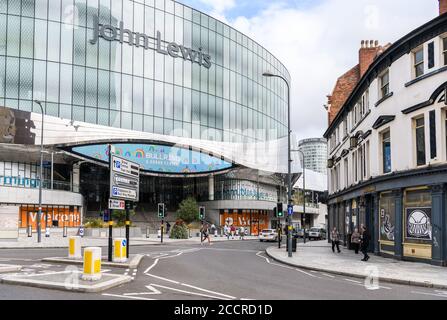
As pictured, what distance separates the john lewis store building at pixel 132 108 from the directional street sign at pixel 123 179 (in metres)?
27.4

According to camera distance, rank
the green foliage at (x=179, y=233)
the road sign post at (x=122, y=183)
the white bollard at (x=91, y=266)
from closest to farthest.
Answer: the white bollard at (x=91, y=266)
the road sign post at (x=122, y=183)
the green foliage at (x=179, y=233)

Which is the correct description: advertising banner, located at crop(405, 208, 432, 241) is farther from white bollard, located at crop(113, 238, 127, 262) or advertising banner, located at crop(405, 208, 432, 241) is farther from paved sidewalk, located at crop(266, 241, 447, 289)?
white bollard, located at crop(113, 238, 127, 262)

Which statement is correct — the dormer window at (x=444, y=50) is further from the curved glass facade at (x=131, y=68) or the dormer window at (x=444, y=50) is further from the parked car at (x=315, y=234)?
the curved glass facade at (x=131, y=68)

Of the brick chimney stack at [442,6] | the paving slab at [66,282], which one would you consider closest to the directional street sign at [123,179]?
the paving slab at [66,282]

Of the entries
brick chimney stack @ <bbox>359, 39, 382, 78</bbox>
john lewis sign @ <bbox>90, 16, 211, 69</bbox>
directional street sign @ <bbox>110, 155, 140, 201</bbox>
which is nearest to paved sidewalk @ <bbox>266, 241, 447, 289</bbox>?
directional street sign @ <bbox>110, 155, 140, 201</bbox>

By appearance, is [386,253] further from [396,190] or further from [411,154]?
[411,154]

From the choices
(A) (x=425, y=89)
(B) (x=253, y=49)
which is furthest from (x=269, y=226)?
(A) (x=425, y=89)

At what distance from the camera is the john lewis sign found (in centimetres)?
6031

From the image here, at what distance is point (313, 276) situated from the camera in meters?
17.0

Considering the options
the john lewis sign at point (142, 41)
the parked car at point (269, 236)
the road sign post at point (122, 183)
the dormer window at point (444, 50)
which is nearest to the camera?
the road sign post at point (122, 183)

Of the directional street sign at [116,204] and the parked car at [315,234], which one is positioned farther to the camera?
the parked car at [315,234]

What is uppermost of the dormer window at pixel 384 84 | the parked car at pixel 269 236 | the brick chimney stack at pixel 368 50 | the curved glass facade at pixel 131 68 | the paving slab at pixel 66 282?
the curved glass facade at pixel 131 68

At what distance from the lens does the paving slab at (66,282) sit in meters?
12.2

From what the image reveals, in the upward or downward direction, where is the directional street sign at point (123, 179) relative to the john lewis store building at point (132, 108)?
downward
